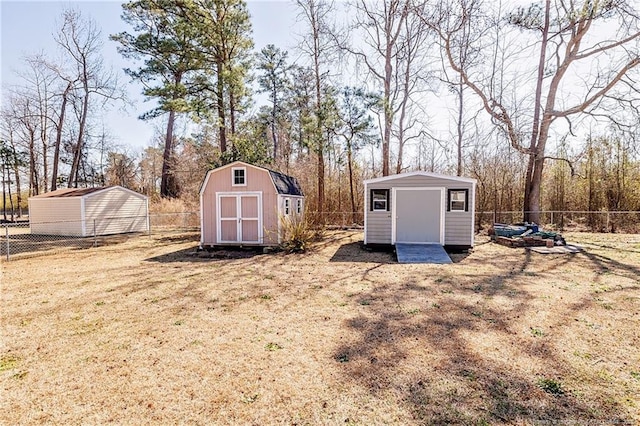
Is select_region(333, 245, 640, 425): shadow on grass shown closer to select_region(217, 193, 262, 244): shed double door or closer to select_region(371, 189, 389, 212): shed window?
select_region(371, 189, 389, 212): shed window

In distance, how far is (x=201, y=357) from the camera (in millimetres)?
3299

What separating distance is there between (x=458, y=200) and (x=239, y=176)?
675 centimetres

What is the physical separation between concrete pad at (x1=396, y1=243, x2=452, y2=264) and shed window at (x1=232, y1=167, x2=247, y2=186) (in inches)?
204

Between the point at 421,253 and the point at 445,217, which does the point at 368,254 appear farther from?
the point at 445,217

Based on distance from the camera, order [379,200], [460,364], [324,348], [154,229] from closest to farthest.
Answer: [460,364], [324,348], [379,200], [154,229]

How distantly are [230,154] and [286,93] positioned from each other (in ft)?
26.2

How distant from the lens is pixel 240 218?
10367 millimetres

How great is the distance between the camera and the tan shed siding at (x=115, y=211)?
14438mm

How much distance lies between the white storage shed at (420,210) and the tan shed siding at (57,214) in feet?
42.0

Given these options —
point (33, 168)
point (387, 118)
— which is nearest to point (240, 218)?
point (387, 118)

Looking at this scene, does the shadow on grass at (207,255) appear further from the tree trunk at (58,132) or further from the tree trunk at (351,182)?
the tree trunk at (58,132)

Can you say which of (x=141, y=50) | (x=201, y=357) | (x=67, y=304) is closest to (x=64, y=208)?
(x=141, y=50)

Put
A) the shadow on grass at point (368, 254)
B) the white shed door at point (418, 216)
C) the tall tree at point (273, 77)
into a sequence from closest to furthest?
the shadow on grass at point (368, 254) < the white shed door at point (418, 216) < the tall tree at point (273, 77)

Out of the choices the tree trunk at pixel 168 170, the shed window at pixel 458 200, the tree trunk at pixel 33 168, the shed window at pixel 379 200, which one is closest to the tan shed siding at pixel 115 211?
the tree trunk at pixel 168 170
